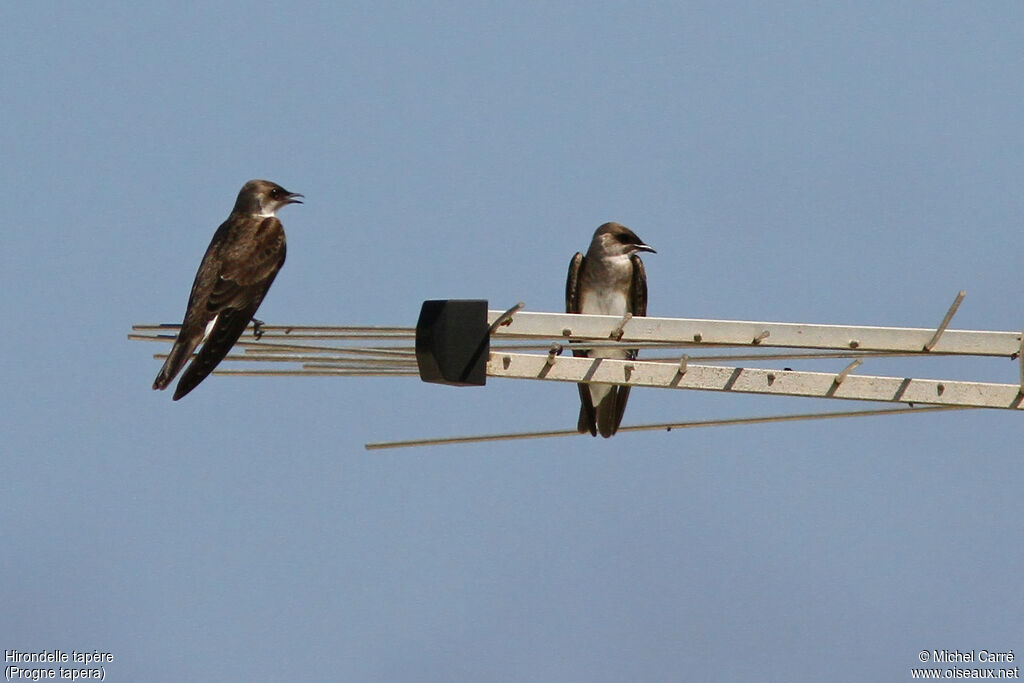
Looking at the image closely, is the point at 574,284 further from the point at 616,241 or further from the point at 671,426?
the point at 671,426

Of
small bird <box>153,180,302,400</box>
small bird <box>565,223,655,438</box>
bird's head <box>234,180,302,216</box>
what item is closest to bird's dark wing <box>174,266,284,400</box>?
small bird <box>153,180,302,400</box>

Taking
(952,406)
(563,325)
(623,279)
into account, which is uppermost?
(623,279)

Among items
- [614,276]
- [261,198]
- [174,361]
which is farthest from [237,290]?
[614,276]

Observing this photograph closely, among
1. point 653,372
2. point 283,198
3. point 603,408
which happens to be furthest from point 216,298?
point 653,372

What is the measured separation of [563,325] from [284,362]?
1.62 metres

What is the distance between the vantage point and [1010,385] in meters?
7.46

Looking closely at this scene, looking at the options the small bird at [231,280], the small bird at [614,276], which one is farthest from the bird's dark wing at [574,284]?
the small bird at [231,280]

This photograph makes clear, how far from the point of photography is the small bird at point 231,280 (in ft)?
33.5

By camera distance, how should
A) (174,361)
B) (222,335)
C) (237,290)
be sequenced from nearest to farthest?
(174,361)
(222,335)
(237,290)

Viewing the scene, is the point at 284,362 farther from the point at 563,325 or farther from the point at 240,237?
the point at 240,237

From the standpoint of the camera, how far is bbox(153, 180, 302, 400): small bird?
1021 centimetres

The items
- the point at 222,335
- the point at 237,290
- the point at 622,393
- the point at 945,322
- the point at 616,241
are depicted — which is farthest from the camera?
the point at 616,241

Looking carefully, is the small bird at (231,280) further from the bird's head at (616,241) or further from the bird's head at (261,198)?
the bird's head at (616,241)

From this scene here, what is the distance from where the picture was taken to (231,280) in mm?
11523
